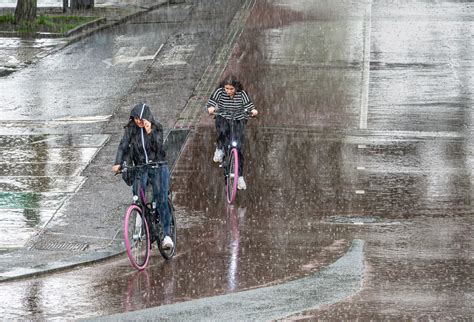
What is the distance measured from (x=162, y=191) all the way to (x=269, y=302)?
2505mm

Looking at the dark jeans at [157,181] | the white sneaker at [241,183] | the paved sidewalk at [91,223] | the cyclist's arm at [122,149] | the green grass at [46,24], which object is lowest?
the paved sidewalk at [91,223]

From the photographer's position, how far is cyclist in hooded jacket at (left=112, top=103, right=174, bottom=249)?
42.1 ft

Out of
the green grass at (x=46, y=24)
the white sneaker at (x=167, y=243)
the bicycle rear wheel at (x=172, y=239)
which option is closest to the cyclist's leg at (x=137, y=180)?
the bicycle rear wheel at (x=172, y=239)

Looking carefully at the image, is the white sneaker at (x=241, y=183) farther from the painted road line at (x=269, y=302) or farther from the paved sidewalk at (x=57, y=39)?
the paved sidewalk at (x=57, y=39)

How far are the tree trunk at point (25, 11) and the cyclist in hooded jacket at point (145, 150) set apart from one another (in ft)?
65.5

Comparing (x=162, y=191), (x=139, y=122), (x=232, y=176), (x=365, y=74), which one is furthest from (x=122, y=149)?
(x=365, y=74)

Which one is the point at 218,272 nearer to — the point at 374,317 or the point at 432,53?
the point at 374,317

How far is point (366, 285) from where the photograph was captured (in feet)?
38.9

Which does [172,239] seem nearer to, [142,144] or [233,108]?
[142,144]

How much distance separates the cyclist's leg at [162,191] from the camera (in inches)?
512

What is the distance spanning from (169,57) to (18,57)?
3.86 meters

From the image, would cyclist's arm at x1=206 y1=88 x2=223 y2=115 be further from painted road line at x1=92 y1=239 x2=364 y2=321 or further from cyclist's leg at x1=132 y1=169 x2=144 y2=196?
painted road line at x1=92 y1=239 x2=364 y2=321

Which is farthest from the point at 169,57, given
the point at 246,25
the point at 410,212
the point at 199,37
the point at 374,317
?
the point at 374,317

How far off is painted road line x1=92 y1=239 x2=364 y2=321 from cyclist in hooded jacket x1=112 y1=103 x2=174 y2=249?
6.26ft
